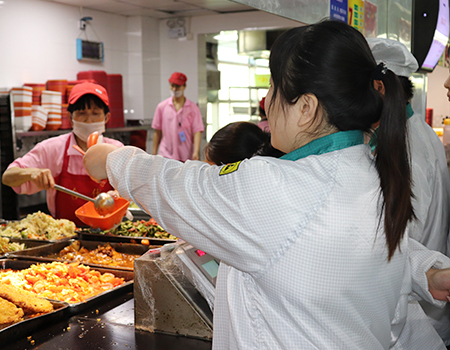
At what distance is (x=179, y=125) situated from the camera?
612cm

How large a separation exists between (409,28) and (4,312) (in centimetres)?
338

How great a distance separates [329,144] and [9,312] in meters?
1.22

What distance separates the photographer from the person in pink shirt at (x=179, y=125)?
6074 millimetres

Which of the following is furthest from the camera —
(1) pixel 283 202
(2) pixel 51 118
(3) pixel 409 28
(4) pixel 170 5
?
(4) pixel 170 5

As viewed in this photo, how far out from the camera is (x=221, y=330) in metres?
1.13

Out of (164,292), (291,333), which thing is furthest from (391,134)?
(164,292)

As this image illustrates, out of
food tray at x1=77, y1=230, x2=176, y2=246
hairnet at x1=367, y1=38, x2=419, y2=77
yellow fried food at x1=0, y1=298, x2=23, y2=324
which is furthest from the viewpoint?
food tray at x1=77, y1=230, x2=176, y2=246

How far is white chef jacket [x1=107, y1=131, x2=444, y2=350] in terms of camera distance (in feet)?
3.18

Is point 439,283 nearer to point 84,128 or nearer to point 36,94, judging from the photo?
point 84,128

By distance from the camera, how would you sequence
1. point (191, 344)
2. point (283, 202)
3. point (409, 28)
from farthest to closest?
1. point (409, 28)
2. point (191, 344)
3. point (283, 202)

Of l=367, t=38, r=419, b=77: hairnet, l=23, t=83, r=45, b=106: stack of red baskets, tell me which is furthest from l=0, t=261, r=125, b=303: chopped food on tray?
l=23, t=83, r=45, b=106: stack of red baskets

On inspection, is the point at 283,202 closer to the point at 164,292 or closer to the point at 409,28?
the point at 164,292

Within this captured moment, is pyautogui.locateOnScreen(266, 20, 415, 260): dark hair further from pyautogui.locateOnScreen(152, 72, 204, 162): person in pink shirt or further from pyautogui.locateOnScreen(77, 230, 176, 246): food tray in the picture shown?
pyautogui.locateOnScreen(152, 72, 204, 162): person in pink shirt

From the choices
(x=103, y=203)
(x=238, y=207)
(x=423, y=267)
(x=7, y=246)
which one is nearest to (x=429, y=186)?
(x=423, y=267)
